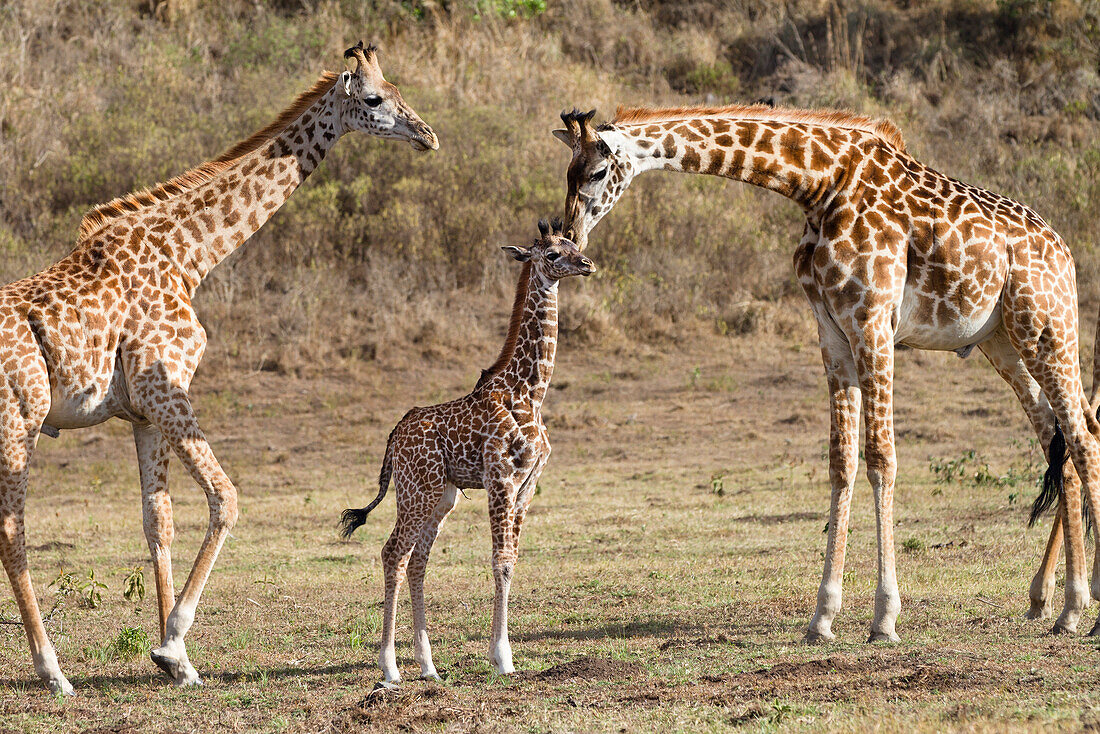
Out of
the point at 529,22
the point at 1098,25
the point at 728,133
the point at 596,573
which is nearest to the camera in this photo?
the point at 728,133

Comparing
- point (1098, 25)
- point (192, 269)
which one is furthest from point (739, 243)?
point (192, 269)

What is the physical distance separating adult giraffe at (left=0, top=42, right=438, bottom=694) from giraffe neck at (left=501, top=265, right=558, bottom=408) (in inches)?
54.3

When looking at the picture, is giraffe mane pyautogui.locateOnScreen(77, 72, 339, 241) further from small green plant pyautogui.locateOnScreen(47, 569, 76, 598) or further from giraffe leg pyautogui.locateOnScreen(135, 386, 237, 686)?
small green plant pyautogui.locateOnScreen(47, 569, 76, 598)

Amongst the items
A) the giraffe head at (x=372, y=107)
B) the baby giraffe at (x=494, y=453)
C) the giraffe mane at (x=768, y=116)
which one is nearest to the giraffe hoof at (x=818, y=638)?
the baby giraffe at (x=494, y=453)

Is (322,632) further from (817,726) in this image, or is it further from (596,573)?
(817,726)

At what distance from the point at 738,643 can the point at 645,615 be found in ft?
3.63

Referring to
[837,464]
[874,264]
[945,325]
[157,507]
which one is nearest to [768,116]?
[874,264]

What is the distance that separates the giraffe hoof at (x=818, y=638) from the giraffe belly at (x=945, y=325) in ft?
6.19

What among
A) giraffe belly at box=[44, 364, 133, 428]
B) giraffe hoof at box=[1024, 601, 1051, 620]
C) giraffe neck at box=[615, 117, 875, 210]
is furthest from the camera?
giraffe hoof at box=[1024, 601, 1051, 620]

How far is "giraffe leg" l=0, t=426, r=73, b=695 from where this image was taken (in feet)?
21.1

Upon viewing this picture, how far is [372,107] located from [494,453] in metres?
2.38

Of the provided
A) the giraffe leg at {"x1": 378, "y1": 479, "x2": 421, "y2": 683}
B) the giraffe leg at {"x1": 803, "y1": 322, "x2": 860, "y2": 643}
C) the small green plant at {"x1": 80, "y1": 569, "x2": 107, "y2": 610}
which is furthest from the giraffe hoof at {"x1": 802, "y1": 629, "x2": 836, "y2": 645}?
the small green plant at {"x1": 80, "y1": 569, "x2": 107, "y2": 610}

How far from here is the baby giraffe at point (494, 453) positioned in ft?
21.5

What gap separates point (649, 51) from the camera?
1052 inches
